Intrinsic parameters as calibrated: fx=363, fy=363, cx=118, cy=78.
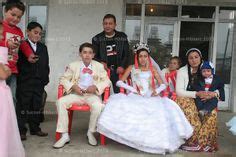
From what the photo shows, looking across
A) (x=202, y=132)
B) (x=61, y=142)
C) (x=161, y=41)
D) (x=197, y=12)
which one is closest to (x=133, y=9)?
(x=161, y=41)

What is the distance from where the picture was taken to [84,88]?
15.9ft

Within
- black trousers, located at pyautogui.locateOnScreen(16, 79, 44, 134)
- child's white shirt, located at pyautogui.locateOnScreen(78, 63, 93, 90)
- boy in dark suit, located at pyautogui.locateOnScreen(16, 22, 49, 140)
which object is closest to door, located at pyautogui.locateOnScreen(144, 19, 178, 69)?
child's white shirt, located at pyautogui.locateOnScreen(78, 63, 93, 90)

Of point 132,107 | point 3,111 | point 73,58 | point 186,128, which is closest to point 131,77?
point 132,107

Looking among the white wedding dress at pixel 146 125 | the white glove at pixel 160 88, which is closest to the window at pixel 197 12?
the white glove at pixel 160 88

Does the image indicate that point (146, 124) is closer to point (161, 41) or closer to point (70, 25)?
point (161, 41)

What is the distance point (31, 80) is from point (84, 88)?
714mm

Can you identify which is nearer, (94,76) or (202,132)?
(202,132)

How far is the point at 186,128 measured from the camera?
14.3ft

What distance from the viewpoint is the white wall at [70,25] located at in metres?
8.08

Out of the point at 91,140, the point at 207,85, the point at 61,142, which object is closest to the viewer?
the point at 61,142

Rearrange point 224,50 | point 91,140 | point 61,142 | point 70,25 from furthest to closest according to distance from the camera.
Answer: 1. point 224,50
2. point 70,25
3. point 91,140
4. point 61,142

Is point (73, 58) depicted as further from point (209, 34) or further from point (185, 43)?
point (209, 34)

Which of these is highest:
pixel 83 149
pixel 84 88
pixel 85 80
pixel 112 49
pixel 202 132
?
pixel 112 49

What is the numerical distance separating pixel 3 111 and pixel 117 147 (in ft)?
5.15
